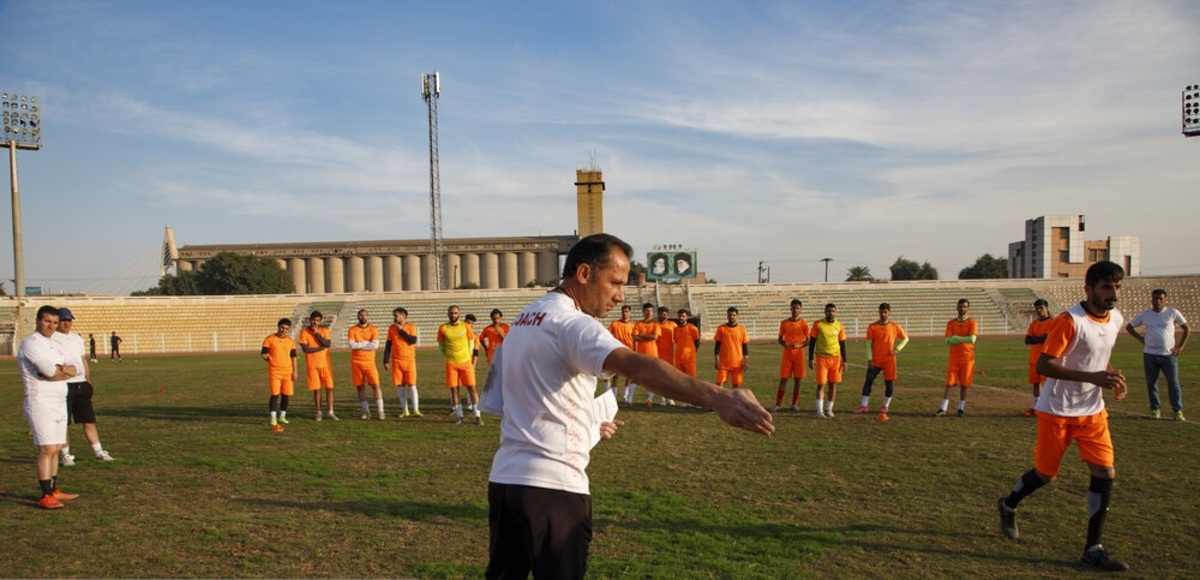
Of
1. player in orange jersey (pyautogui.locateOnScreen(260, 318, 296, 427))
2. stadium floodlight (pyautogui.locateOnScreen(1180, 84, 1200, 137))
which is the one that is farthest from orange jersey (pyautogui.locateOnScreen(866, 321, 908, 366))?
stadium floodlight (pyautogui.locateOnScreen(1180, 84, 1200, 137))

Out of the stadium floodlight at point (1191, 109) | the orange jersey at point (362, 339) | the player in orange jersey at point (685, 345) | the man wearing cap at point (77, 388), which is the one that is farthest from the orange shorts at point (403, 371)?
the stadium floodlight at point (1191, 109)

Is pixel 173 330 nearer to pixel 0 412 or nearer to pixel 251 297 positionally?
pixel 251 297

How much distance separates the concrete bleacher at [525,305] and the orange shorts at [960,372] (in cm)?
3264

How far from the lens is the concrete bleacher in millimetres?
47094

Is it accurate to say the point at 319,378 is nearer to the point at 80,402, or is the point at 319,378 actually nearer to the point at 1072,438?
the point at 80,402

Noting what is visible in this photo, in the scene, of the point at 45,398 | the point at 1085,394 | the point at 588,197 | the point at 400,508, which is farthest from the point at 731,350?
the point at 588,197

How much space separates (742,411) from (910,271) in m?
105

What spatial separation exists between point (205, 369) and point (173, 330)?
25265 mm

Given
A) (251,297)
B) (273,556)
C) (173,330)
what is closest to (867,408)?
(273,556)

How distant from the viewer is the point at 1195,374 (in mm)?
18766

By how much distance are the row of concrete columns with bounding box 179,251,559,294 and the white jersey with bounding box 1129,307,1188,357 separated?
4396 inches

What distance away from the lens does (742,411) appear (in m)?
2.34

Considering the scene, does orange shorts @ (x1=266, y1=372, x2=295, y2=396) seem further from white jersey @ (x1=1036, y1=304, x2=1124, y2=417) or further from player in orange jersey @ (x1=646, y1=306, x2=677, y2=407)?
white jersey @ (x1=1036, y1=304, x2=1124, y2=417)

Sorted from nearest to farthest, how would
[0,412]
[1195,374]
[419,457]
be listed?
[419,457] < [0,412] < [1195,374]
